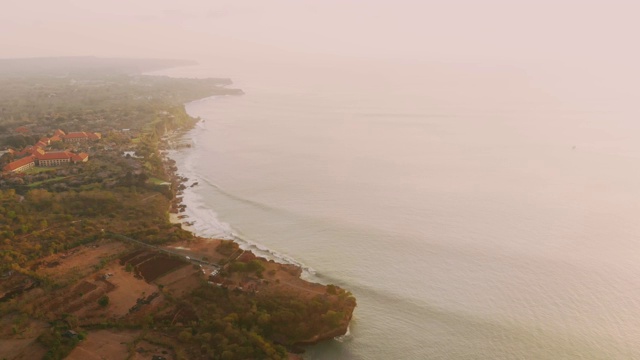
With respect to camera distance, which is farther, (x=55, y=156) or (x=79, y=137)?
(x=79, y=137)

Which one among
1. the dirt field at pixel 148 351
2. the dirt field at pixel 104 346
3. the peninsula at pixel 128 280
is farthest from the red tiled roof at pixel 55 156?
the dirt field at pixel 148 351

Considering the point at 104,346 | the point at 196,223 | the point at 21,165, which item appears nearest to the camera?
the point at 104,346

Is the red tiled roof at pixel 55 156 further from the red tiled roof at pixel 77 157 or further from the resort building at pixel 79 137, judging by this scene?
the resort building at pixel 79 137

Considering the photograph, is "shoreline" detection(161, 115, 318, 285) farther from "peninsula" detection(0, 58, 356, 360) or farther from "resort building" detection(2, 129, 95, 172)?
"resort building" detection(2, 129, 95, 172)

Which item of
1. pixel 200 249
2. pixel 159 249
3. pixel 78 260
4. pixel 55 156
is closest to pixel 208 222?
pixel 200 249

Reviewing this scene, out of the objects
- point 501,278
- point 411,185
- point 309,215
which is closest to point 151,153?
point 309,215

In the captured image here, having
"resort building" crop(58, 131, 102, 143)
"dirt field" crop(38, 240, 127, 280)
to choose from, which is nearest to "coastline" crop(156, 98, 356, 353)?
"dirt field" crop(38, 240, 127, 280)

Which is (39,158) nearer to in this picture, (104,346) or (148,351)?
(104,346)

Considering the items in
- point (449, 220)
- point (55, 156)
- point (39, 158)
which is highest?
point (55, 156)
